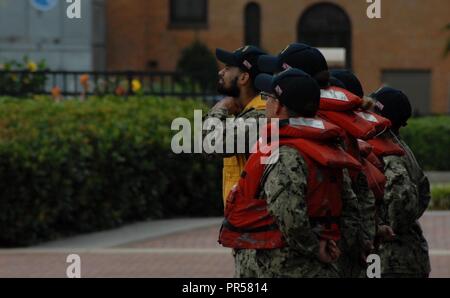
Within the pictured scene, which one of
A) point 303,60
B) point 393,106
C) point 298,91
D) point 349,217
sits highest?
point 303,60

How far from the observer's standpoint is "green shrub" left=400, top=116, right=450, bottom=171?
91.6 ft

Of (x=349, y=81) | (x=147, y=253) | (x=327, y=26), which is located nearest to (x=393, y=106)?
(x=349, y=81)

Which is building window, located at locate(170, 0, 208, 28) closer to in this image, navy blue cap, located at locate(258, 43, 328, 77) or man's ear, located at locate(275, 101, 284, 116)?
navy blue cap, located at locate(258, 43, 328, 77)

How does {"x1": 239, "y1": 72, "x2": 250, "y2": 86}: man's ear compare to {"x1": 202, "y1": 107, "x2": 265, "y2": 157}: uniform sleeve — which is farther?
{"x1": 239, "y1": 72, "x2": 250, "y2": 86}: man's ear

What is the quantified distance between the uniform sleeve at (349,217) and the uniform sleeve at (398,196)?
1.19 metres

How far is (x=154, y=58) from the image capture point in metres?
46.2

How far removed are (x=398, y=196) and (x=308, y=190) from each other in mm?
1577

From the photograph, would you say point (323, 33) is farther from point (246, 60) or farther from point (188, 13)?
point (246, 60)

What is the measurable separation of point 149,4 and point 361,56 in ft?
24.1

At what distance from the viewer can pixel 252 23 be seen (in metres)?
46.0

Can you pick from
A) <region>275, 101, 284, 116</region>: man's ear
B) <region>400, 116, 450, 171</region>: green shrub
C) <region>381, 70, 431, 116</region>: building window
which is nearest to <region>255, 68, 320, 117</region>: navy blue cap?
<region>275, 101, 284, 116</region>: man's ear

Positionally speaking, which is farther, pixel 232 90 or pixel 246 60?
pixel 232 90

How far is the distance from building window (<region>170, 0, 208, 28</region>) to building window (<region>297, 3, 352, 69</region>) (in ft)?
10.7
